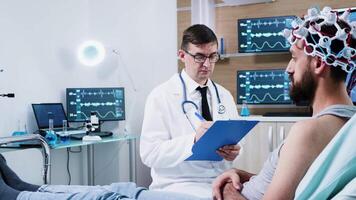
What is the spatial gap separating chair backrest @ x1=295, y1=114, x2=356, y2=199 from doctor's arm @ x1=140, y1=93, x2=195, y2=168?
85cm

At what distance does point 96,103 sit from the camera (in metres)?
3.51

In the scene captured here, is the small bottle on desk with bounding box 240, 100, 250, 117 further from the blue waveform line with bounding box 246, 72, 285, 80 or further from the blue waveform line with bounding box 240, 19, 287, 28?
the blue waveform line with bounding box 240, 19, 287, 28

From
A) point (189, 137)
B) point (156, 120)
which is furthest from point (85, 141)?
point (189, 137)

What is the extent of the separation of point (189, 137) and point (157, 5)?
2.32 m

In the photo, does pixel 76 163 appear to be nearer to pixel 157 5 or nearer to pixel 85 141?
pixel 85 141

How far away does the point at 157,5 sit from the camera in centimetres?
384

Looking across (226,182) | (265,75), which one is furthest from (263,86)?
(226,182)

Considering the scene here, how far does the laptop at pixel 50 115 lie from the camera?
3.20m

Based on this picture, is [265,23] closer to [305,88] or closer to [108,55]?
[108,55]

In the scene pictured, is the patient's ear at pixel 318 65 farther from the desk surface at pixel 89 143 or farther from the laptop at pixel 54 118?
the laptop at pixel 54 118

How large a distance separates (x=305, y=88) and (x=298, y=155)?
0.25m

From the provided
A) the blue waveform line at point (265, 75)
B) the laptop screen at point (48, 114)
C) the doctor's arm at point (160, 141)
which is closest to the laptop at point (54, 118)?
the laptop screen at point (48, 114)

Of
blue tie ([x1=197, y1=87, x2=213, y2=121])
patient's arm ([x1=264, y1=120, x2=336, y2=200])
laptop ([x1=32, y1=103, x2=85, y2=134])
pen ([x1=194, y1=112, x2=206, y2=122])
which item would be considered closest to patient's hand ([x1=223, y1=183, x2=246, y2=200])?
patient's arm ([x1=264, y1=120, x2=336, y2=200])

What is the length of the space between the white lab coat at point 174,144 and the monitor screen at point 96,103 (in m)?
1.56
